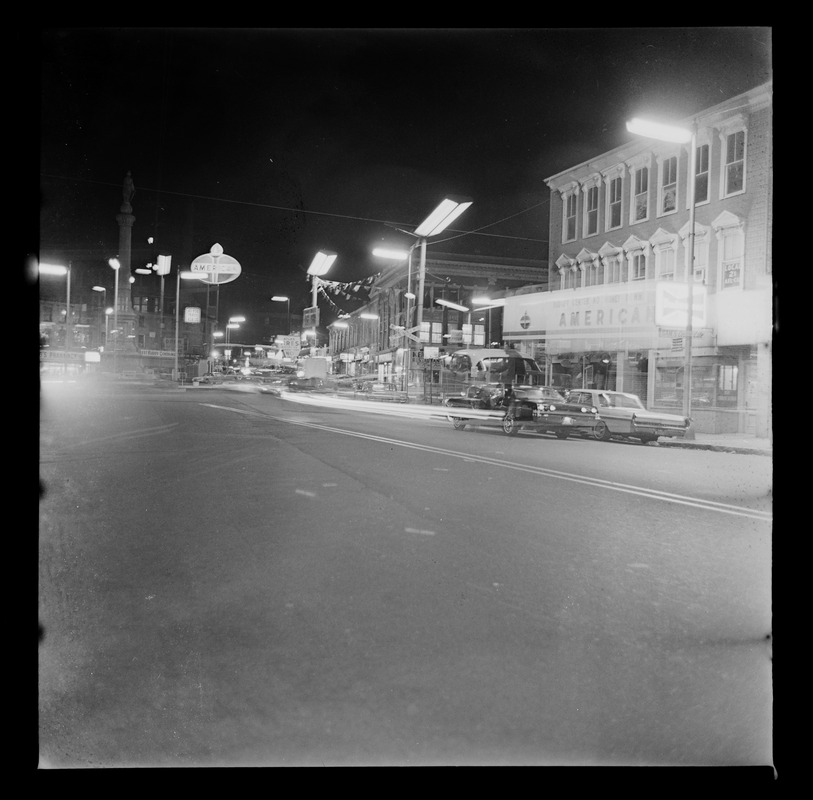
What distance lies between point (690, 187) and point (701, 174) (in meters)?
0.12

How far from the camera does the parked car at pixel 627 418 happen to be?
3104mm

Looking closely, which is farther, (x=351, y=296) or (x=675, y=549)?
(x=351, y=296)

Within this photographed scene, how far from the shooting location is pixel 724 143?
2.60 meters

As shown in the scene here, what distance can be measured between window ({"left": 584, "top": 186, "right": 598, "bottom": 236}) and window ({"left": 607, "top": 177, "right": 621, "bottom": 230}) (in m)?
0.07

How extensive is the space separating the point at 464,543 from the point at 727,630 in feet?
4.31

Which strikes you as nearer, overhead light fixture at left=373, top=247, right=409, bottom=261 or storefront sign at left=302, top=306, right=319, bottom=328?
overhead light fixture at left=373, top=247, right=409, bottom=261

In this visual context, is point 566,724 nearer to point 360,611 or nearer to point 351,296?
point 360,611

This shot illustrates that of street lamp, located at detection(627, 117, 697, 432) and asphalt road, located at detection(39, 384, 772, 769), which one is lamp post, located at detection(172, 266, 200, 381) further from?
street lamp, located at detection(627, 117, 697, 432)

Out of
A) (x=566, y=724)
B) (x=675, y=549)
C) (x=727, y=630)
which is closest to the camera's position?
(x=566, y=724)

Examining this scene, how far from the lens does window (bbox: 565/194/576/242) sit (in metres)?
3.37

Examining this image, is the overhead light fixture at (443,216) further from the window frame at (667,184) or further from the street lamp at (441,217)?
the window frame at (667,184)

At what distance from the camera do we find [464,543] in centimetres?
333

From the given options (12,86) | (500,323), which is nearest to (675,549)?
(500,323)

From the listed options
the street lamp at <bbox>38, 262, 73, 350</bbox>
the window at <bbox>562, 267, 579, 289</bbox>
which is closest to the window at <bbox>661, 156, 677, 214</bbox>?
the window at <bbox>562, 267, 579, 289</bbox>
